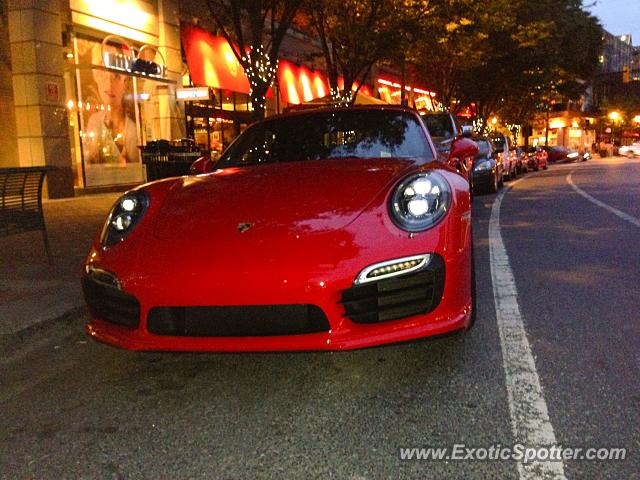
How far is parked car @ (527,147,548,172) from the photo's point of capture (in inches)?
1184

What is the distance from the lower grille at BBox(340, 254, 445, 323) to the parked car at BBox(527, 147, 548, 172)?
28453 mm

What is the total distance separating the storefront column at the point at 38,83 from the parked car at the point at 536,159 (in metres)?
22.4

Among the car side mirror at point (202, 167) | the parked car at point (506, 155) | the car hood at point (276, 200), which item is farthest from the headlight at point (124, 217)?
the parked car at point (506, 155)

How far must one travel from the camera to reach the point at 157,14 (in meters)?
17.2

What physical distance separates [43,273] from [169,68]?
12.9 metres

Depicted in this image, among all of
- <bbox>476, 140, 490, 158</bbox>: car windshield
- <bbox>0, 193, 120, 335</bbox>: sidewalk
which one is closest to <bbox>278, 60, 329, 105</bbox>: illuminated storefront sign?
<bbox>476, 140, 490, 158</bbox>: car windshield

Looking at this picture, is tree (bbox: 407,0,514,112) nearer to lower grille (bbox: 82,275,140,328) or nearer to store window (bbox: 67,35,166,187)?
store window (bbox: 67,35,166,187)

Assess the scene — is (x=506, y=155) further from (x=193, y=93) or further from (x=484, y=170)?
(x=193, y=93)

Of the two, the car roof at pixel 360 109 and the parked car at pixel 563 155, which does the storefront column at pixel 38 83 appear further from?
the parked car at pixel 563 155

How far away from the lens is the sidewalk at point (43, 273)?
4.35 meters

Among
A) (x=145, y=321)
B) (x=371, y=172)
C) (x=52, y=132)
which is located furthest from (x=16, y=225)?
(x=52, y=132)

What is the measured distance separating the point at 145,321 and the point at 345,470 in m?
1.20

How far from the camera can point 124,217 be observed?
345 centimetres

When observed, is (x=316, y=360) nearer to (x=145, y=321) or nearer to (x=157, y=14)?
(x=145, y=321)
